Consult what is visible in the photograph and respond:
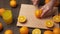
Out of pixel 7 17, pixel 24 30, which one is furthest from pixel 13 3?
pixel 24 30

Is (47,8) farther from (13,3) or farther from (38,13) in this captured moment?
(13,3)

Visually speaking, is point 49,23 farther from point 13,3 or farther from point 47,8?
point 13,3

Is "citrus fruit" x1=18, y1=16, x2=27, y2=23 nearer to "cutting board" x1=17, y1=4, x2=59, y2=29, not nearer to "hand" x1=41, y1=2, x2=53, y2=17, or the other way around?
"cutting board" x1=17, y1=4, x2=59, y2=29

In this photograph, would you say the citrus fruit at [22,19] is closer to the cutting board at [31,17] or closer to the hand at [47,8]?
the cutting board at [31,17]

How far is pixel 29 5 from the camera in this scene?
126 cm

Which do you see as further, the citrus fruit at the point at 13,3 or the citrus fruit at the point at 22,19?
the citrus fruit at the point at 13,3

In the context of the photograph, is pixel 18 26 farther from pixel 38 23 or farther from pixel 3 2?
pixel 3 2

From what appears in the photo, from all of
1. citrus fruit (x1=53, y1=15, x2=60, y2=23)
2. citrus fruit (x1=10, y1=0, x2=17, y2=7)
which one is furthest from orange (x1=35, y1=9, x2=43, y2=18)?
citrus fruit (x1=10, y1=0, x2=17, y2=7)

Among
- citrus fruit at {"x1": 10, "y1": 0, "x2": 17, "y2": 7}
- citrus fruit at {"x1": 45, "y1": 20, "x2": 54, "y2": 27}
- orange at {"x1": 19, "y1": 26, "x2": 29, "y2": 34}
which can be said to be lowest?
orange at {"x1": 19, "y1": 26, "x2": 29, "y2": 34}

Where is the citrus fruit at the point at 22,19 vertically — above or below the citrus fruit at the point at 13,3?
below

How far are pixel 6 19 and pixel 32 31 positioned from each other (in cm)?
23

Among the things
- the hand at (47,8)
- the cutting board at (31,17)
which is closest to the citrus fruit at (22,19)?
the cutting board at (31,17)

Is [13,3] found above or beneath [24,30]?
above

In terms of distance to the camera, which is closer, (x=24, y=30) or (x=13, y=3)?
(x=24, y=30)
